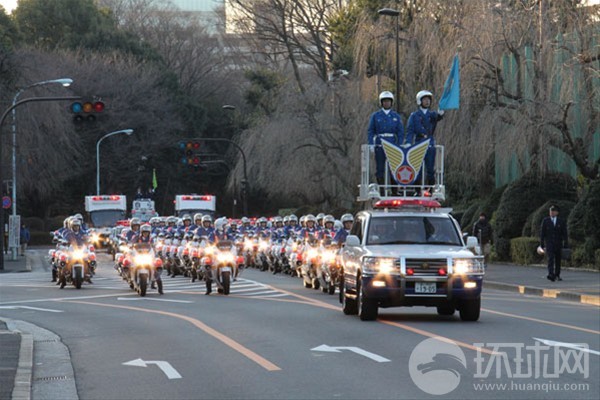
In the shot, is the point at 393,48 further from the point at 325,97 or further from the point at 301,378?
the point at 301,378

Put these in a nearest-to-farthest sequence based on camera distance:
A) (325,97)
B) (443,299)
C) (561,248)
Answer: (443,299) < (561,248) < (325,97)

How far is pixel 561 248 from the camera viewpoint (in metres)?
32.4

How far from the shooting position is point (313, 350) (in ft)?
53.3

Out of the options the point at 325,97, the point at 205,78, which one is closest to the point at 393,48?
the point at 325,97

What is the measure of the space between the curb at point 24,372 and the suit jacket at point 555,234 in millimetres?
17651

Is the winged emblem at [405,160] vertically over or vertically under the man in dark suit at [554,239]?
over

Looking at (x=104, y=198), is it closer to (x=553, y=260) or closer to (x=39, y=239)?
(x=39, y=239)

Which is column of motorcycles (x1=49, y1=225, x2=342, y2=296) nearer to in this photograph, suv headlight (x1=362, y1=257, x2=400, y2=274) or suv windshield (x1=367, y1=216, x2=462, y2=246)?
suv windshield (x1=367, y1=216, x2=462, y2=246)

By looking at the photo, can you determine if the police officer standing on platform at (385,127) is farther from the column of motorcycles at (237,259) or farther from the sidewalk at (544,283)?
the sidewalk at (544,283)

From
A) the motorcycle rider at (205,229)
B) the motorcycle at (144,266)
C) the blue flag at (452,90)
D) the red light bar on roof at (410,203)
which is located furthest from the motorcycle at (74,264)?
the red light bar on roof at (410,203)

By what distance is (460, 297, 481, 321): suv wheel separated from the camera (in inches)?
798

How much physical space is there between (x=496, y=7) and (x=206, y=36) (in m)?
69.0

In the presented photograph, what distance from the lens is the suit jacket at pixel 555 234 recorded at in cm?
3228

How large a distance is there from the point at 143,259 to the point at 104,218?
35774 mm
